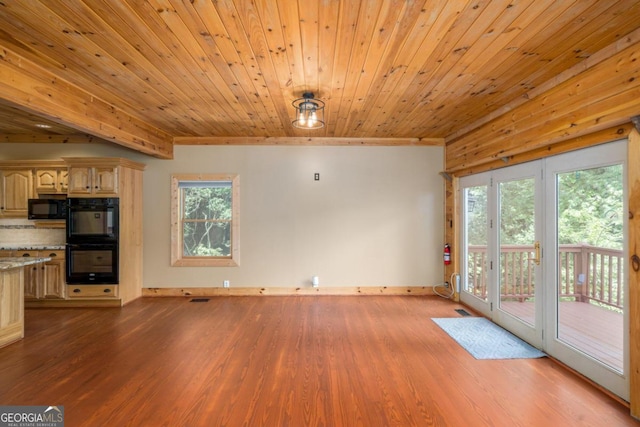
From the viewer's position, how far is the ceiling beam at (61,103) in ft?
7.94

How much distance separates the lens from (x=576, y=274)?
109 inches

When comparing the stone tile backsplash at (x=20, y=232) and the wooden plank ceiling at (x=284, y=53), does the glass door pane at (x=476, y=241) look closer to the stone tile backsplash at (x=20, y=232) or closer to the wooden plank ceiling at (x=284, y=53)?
the wooden plank ceiling at (x=284, y=53)

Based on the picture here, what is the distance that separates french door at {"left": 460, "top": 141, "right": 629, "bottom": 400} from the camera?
2.38m

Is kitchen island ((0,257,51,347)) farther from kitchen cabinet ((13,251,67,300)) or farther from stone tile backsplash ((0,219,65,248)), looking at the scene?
stone tile backsplash ((0,219,65,248))

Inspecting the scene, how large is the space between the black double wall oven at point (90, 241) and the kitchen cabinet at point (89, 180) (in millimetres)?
122

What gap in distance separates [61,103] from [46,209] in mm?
2757

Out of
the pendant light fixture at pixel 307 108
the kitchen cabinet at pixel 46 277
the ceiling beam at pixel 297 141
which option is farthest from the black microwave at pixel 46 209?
the pendant light fixture at pixel 307 108

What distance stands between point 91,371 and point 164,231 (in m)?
2.78

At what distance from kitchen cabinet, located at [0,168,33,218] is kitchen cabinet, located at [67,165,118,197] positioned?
909 millimetres

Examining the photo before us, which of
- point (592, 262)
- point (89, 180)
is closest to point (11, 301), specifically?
point (89, 180)

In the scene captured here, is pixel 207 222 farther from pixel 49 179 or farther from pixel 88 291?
pixel 49 179

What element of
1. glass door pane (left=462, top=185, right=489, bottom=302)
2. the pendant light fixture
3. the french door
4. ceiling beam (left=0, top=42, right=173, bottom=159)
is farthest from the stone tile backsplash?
the french door

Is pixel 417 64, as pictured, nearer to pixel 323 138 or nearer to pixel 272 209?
pixel 323 138

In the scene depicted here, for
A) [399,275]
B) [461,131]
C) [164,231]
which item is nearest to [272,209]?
[164,231]
